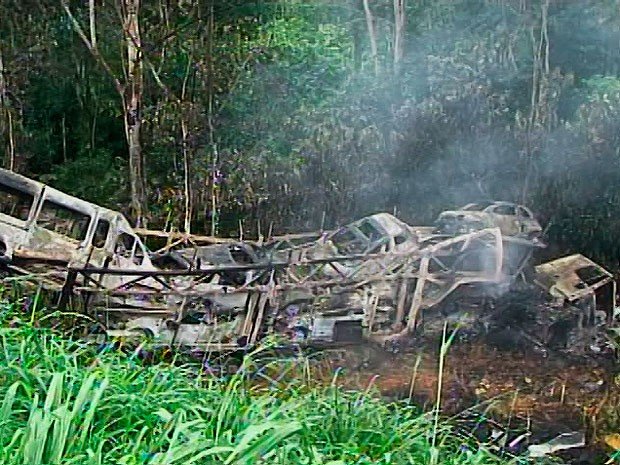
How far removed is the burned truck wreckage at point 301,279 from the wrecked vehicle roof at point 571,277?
2 centimetres

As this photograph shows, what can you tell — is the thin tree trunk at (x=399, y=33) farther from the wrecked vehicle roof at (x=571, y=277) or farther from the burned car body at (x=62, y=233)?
the burned car body at (x=62, y=233)

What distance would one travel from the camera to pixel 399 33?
13.3 m

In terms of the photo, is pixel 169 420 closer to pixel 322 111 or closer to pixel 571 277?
pixel 571 277

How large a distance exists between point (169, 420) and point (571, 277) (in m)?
6.92

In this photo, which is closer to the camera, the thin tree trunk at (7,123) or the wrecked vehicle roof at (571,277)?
the wrecked vehicle roof at (571,277)

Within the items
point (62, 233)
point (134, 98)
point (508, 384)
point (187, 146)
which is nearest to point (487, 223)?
point (508, 384)

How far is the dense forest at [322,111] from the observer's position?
12297 millimetres

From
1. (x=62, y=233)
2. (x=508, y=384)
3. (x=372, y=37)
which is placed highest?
(x=372, y=37)

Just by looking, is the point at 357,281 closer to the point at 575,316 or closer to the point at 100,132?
the point at 575,316

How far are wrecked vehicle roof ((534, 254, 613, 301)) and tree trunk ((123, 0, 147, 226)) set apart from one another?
5.02 m

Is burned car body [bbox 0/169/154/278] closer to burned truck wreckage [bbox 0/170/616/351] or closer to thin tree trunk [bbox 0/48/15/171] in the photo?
burned truck wreckage [bbox 0/170/616/351]

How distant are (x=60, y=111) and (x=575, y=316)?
29.5 feet

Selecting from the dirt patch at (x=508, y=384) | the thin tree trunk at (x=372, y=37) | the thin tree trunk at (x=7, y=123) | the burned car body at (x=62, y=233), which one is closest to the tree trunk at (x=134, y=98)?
the burned car body at (x=62, y=233)

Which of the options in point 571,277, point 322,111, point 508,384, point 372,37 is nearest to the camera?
point 508,384
